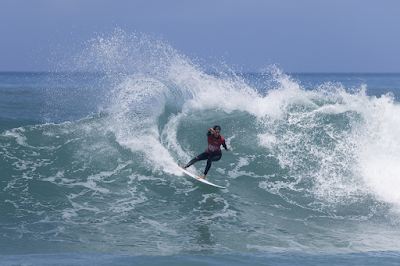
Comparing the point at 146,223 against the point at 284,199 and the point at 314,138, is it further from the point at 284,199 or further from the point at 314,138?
the point at 314,138

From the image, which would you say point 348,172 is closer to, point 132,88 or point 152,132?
point 152,132

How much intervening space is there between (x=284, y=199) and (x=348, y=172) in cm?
222

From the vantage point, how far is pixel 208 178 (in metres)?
10.8

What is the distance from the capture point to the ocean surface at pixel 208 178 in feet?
22.1

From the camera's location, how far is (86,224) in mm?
7766

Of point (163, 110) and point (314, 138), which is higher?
point (163, 110)

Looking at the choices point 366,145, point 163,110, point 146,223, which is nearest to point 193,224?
point 146,223

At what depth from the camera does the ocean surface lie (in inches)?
265

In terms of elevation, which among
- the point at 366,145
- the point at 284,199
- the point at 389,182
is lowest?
the point at 284,199

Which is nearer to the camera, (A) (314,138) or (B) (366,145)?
(B) (366,145)

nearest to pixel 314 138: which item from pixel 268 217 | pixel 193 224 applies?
pixel 268 217

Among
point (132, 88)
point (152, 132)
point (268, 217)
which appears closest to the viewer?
point (268, 217)

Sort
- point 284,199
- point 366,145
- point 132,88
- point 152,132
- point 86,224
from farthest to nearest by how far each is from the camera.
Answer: point 132,88 → point 152,132 → point 366,145 → point 284,199 → point 86,224

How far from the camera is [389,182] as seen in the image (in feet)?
33.3
